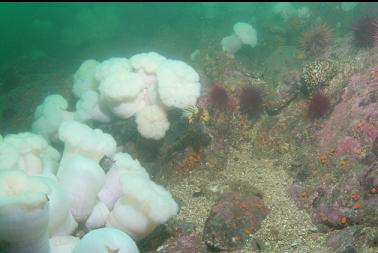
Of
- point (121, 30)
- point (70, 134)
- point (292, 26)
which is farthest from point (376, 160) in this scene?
point (121, 30)

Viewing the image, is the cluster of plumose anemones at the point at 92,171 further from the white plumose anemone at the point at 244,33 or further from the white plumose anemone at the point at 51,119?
the white plumose anemone at the point at 244,33

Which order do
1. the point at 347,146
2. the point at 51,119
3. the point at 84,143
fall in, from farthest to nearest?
the point at 51,119 → the point at 84,143 → the point at 347,146

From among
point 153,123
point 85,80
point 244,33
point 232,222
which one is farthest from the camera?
point 244,33

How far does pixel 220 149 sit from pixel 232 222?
2518 millimetres

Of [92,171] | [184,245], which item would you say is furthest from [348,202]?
[92,171]

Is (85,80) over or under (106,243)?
under

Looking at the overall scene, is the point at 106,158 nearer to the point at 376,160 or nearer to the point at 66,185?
the point at 66,185

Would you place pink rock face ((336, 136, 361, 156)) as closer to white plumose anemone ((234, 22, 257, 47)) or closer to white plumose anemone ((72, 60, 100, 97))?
white plumose anemone ((72, 60, 100, 97))

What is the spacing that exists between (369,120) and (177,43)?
44.0ft

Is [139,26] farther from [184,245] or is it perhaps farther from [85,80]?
[184,245]

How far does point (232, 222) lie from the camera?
5.14m

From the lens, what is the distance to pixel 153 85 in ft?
25.8

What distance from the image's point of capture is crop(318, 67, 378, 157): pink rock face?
5672 mm

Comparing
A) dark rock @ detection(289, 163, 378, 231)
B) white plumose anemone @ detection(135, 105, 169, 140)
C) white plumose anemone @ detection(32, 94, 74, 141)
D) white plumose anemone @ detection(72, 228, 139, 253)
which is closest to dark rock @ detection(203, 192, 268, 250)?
dark rock @ detection(289, 163, 378, 231)
